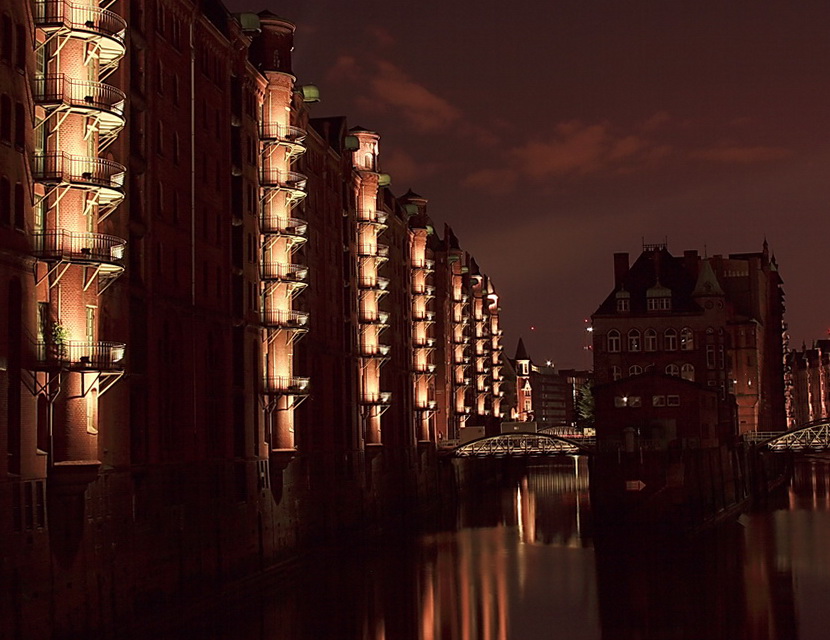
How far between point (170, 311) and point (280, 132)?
14044 millimetres

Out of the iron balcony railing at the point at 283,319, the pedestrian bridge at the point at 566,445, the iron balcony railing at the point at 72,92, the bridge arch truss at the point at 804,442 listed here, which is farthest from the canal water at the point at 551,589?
the iron balcony railing at the point at 72,92

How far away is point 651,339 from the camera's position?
10750 cm

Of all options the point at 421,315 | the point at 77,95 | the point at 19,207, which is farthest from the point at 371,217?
the point at 19,207

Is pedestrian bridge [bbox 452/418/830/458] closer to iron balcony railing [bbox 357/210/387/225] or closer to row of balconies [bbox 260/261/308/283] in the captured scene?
iron balcony railing [bbox 357/210/387/225]

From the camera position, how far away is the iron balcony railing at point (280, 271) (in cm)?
5672

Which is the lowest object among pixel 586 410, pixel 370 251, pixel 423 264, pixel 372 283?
pixel 586 410

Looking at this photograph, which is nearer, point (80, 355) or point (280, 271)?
point (80, 355)

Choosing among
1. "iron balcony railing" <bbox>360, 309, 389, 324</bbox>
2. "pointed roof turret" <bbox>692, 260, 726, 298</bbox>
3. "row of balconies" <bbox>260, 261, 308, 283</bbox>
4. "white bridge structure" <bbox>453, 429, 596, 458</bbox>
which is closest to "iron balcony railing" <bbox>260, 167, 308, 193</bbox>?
"row of balconies" <bbox>260, 261, 308, 283</bbox>

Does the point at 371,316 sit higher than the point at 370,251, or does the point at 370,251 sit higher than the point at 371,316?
the point at 370,251

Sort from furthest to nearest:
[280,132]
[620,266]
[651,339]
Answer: [620,266]
[651,339]
[280,132]

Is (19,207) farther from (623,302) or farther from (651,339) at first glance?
(623,302)

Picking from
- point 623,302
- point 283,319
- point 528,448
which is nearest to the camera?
point 283,319

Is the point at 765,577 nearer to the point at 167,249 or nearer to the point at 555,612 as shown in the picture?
the point at 555,612

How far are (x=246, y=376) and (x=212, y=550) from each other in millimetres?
8768
